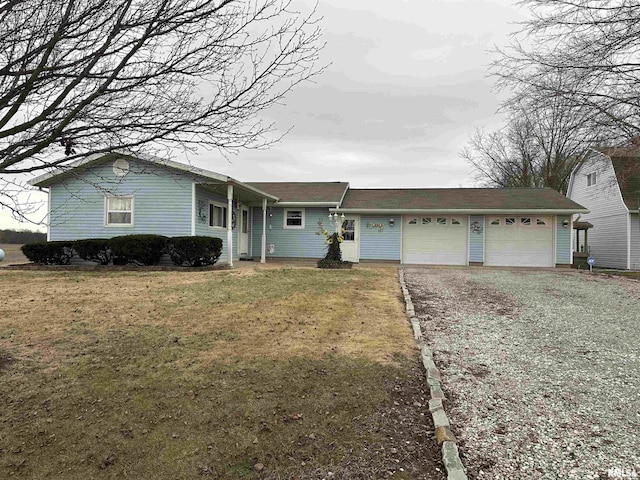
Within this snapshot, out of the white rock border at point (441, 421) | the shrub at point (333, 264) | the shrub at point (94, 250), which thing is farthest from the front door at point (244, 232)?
the white rock border at point (441, 421)

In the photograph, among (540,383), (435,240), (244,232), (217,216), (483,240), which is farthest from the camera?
(244,232)

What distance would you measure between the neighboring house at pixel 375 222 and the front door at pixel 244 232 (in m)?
0.04

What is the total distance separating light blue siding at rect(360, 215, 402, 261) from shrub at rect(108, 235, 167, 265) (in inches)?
325

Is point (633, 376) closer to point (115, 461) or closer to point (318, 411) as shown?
point (318, 411)

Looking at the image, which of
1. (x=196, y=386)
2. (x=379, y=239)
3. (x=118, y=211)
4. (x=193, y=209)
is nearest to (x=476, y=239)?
(x=379, y=239)

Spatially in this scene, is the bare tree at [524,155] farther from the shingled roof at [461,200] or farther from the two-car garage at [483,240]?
the two-car garage at [483,240]

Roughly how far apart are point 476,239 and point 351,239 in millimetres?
5022

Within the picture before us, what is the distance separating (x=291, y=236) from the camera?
58.2ft

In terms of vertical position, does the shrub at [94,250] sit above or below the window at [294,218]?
below

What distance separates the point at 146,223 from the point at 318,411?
11.6 meters

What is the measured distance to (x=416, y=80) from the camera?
12.0 meters

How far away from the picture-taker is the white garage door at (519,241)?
53.3 feet

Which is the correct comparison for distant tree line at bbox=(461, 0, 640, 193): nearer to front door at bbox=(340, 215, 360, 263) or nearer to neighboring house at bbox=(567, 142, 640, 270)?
neighboring house at bbox=(567, 142, 640, 270)

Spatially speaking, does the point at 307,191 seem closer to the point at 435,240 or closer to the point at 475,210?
the point at 435,240
